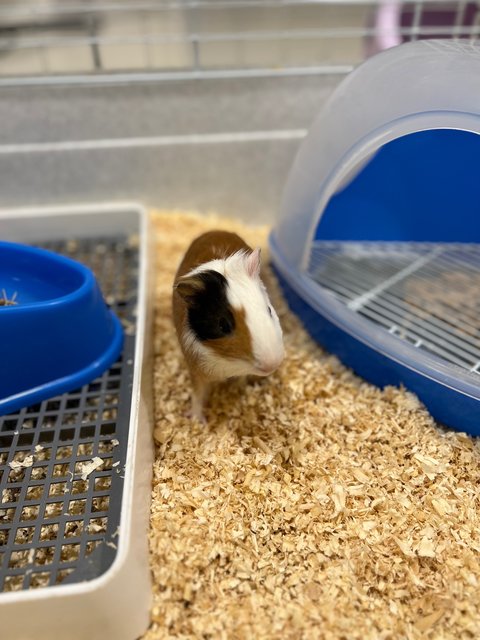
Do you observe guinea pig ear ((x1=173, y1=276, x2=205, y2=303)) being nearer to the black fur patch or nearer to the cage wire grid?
the black fur patch

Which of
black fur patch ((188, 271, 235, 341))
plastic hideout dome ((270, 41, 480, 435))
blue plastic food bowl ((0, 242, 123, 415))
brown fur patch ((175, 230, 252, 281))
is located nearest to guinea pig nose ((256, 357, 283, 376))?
black fur patch ((188, 271, 235, 341))

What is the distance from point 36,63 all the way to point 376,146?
206cm

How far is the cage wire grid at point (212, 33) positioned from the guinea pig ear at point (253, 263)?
116 cm

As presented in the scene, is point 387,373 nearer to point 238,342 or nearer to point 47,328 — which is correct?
point 238,342

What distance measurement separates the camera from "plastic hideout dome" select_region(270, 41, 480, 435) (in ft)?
4.88

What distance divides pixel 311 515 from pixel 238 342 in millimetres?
494

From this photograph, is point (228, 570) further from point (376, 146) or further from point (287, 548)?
point (376, 146)

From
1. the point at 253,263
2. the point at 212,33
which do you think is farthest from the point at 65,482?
the point at 212,33

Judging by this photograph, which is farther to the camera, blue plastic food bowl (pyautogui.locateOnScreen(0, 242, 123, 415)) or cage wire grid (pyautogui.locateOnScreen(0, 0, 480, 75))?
cage wire grid (pyautogui.locateOnScreen(0, 0, 480, 75))

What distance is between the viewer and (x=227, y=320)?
4.29ft

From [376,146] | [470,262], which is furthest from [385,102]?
[470,262]

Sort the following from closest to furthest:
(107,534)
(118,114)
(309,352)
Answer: (107,534)
(309,352)
(118,114)

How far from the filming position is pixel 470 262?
81.8 inches

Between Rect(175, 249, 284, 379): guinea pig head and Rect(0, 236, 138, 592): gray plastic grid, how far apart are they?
0.38 metres
